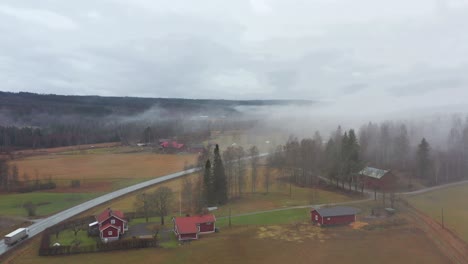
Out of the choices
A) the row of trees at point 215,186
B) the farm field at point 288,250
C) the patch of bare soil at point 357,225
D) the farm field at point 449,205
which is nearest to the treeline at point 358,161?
the farm field at point 449,205

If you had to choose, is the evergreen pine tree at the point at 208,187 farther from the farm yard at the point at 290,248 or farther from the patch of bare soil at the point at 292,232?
the patch of bare soil at the point at 292,232

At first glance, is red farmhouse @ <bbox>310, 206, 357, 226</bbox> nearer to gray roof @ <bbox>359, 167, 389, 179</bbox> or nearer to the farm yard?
the farm yard

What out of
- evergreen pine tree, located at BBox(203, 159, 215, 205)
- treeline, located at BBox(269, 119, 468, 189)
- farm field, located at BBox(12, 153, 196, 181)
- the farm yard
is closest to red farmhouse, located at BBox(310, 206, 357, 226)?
the farm yard

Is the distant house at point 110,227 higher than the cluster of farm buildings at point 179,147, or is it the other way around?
the cluster of farm buildings at point 179,147

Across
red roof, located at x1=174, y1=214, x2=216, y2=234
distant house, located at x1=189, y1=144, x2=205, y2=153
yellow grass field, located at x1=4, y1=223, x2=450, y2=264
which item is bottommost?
yellow grass field, located at x1=4, y1=223, x2=450, y2=264

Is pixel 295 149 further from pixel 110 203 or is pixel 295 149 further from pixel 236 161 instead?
pixel 110 203

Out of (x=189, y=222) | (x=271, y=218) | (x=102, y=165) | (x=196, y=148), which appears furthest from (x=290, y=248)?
(x=196, y=148)

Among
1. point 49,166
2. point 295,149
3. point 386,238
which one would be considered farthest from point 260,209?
point 49,166

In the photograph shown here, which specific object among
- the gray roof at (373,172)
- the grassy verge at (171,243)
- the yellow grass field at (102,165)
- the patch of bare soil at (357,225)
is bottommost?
the grassy verge at (171,243)
